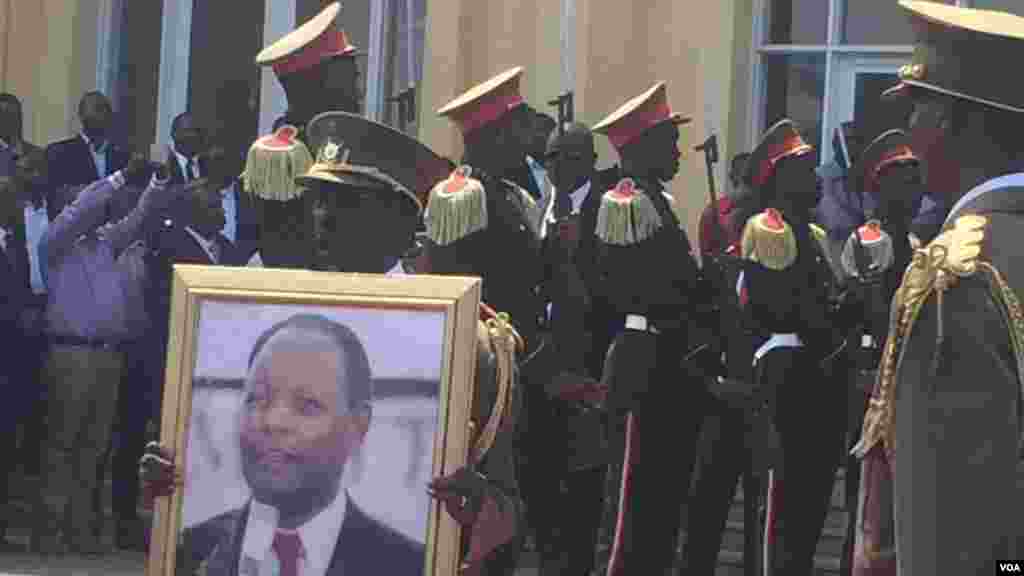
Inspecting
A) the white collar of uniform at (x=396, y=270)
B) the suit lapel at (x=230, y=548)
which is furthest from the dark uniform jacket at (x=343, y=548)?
the white collar of uniform at (x=396, y=270)

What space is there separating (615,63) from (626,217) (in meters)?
3.18

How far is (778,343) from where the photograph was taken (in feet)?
33.0

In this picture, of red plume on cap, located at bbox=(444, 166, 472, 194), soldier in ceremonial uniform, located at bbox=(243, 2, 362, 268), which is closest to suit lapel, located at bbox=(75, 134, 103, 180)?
soldier in ceremonial uniform, located at bbox=(243, 2, 362, 268)

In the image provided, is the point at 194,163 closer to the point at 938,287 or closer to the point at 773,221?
the point at 773,221

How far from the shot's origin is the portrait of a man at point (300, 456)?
523 cm

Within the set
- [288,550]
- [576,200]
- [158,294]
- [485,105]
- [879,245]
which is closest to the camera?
[288,550]

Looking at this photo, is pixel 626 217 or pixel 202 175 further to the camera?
pixel 202 175

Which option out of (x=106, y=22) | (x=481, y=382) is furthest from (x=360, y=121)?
(x=106, y=22)

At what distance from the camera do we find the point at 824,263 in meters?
10.1

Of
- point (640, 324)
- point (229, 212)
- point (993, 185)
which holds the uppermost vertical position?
point (993, 185)

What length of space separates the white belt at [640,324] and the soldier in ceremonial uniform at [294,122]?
1.76 meters

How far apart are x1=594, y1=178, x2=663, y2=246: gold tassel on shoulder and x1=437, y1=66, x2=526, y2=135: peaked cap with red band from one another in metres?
1.02

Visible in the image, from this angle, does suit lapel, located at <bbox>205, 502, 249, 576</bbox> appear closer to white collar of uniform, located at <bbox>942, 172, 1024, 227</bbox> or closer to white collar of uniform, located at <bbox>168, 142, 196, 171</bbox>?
white collar of uniform, located at <bbox>942, 172, 1024, 227</bbox>

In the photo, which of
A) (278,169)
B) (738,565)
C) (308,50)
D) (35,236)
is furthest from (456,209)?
(35,236)
